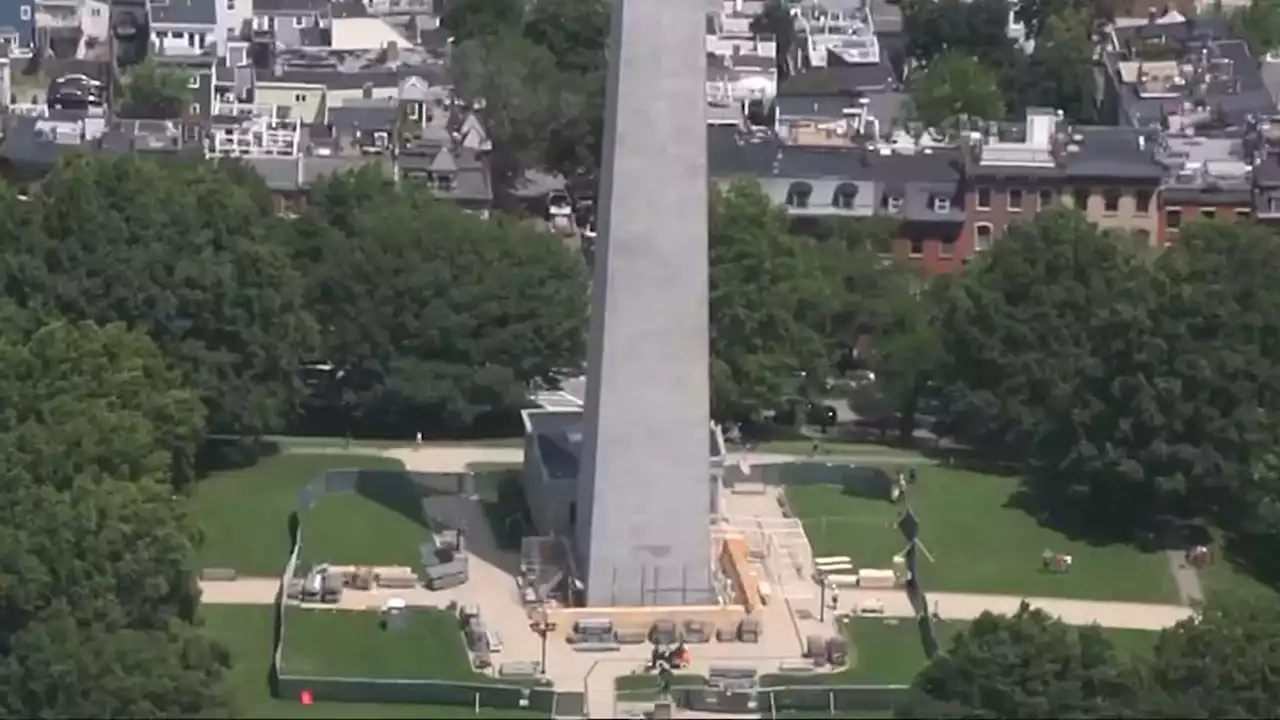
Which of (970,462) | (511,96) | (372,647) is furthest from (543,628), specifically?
(511,96)

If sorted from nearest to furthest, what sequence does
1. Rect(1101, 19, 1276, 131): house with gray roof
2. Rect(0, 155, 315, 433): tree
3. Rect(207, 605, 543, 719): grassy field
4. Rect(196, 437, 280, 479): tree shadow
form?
Rect(207, 605, 543, 719): grassy field → Rect(0, 155, 315, 433): tree → Rect(196, 437, 280, 479): tree shadow → Rect(1101, 19, 1276, 131): house with gray roof

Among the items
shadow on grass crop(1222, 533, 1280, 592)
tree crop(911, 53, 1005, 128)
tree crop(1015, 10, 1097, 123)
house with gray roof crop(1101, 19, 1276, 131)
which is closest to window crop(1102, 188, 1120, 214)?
house with gray roof crop(1101, 19, 1276, 131)

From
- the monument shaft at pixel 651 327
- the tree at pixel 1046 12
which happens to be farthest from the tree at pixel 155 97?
the monument shaft at pixel 651 327

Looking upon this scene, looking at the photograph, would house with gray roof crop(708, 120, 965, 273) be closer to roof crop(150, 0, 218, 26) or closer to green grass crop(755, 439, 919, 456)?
green grass crop(755, 439, 919, 456)

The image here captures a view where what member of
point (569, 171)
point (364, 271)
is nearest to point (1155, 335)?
point (364, 271)

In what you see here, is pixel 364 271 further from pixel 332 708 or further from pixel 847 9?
pixel 847 9

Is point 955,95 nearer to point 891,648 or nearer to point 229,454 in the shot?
point 229,454
